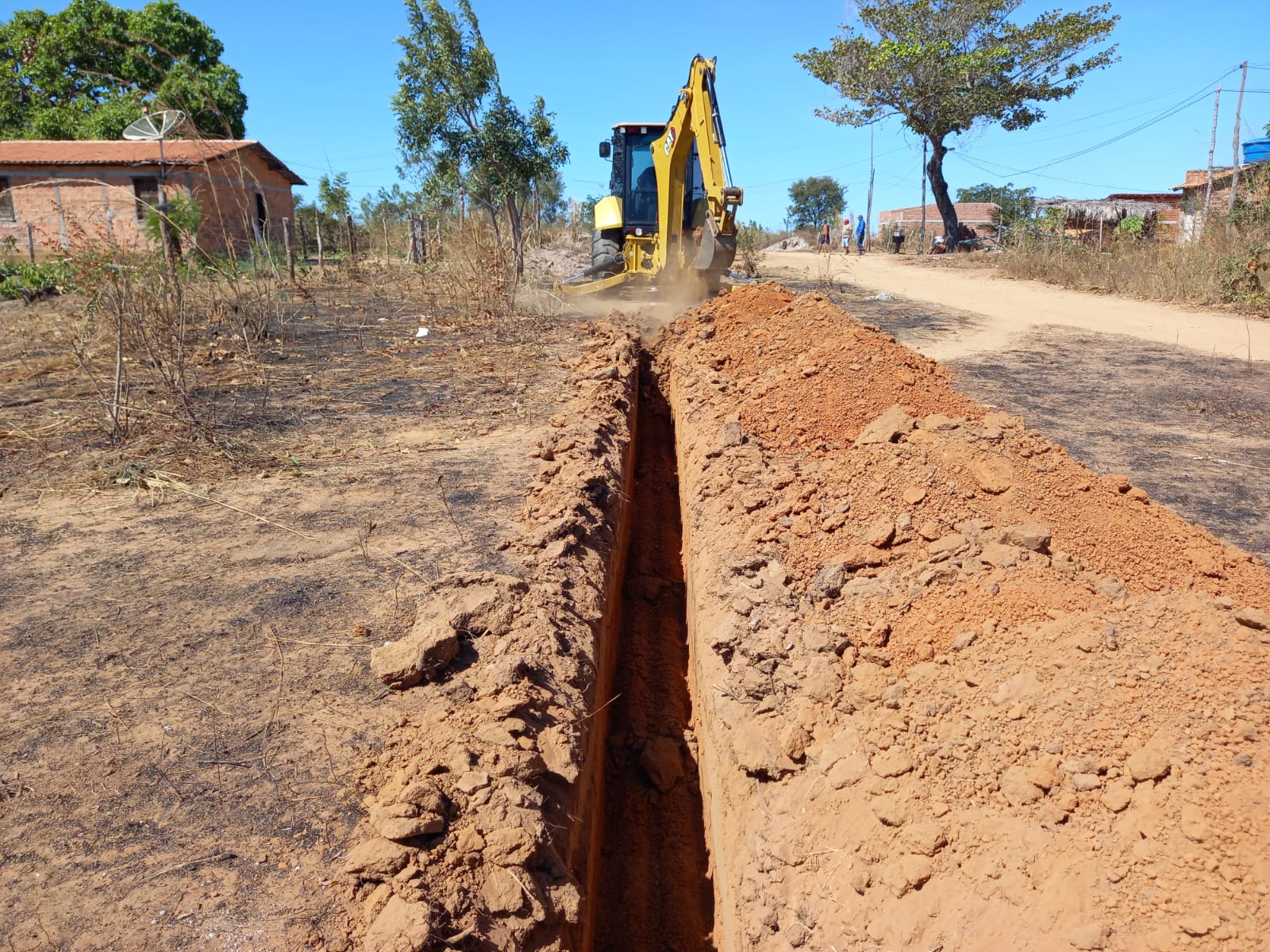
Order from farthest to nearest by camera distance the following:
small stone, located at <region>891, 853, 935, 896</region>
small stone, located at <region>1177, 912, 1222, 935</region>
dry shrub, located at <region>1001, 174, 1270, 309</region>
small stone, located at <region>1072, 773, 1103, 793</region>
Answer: dry shrub, located at <region>1001, 174, 1270, 309</region>
small stone, located at <region>891, 853, 935, 896</region>
small stone, located at <region>1072, 773, 1103, 793</region>
small stone, located at <region>1177, 912, 1222, 935</region>

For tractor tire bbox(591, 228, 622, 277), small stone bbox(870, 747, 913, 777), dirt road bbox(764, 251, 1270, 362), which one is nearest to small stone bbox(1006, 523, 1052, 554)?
small stone bbox(870, 747, 913, 777)

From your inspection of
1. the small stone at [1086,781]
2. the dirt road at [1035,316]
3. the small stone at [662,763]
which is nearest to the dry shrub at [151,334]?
the small stone at [662,763]

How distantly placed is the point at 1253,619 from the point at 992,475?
1373mm

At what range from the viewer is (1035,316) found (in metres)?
13.9

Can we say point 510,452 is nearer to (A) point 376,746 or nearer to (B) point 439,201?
(A) point 376,746

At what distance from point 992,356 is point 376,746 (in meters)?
9.43

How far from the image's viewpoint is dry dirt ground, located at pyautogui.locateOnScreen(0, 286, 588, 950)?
235cm

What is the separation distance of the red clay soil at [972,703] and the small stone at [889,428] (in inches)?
0.8

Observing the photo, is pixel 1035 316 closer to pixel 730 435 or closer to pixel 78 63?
pixel 730 435

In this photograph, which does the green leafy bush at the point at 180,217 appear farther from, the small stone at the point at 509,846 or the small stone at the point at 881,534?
the small stone at the point at 509,846

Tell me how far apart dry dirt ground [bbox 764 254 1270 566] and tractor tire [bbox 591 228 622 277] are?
417 cm

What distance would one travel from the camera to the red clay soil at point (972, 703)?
6.95ft

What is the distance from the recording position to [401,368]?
29.7ft

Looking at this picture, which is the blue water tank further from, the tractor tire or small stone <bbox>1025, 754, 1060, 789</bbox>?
small stone <bbox>1025, 754, 1060, 789</bbox>
